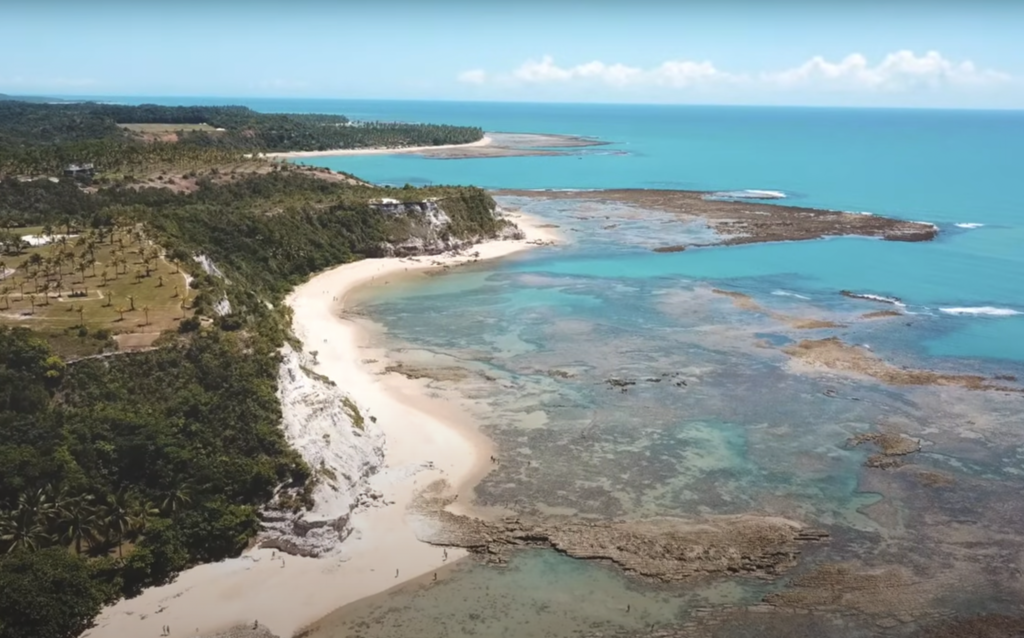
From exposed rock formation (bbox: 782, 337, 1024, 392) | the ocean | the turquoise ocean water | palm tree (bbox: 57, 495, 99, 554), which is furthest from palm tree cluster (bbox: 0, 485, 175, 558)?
the turquoise ocean water

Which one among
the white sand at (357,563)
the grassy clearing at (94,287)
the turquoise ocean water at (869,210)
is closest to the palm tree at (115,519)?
the white sand at (357,563)

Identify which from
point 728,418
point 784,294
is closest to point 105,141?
point 784,294

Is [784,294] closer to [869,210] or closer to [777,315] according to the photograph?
[777,315]

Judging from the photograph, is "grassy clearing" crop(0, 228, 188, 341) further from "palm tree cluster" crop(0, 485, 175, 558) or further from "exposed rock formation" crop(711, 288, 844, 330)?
"exposed rock formation" crop(711, 288, 844, 330)

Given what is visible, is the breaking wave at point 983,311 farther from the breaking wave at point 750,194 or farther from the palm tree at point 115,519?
the breaking wave at point 750,194

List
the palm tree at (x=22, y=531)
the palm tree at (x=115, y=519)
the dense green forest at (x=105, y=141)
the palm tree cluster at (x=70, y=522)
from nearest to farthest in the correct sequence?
the palm tree at (x=22, y=531) < the palm tree cluster at (x=70, y=522) < the palm tree at (x=115, y=519) < the dense green forest at (x=105, y=141)
